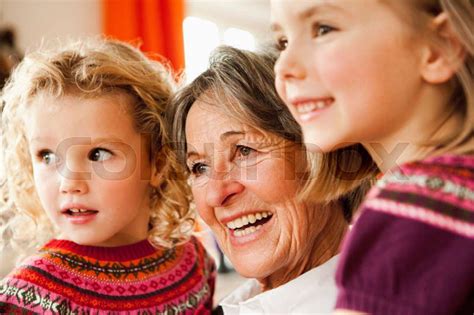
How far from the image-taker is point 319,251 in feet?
4.72

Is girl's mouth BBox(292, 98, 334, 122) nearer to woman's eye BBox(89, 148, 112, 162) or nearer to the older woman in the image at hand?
the older woman

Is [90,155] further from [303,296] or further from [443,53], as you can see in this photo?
[443,53]

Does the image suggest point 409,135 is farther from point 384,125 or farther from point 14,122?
point 14,122

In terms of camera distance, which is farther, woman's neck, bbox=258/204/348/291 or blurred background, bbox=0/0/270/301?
blurred background, bbox=0/0/270/301

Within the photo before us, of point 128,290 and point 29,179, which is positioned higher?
point 29,179

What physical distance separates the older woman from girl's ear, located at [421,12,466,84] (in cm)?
50

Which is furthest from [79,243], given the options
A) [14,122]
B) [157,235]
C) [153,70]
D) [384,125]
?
[384,125]

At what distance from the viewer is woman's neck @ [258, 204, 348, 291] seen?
142 cm

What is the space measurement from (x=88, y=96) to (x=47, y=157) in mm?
191

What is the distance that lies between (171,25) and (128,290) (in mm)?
3178

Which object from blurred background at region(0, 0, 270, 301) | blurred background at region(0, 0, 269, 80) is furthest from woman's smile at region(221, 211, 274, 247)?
blurred background at region(0, 0, 269, 80)

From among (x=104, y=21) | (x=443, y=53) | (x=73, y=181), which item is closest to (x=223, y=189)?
(x=73, y=181)

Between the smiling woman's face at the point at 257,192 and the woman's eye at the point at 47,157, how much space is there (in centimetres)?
40

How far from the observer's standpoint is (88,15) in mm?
4359
